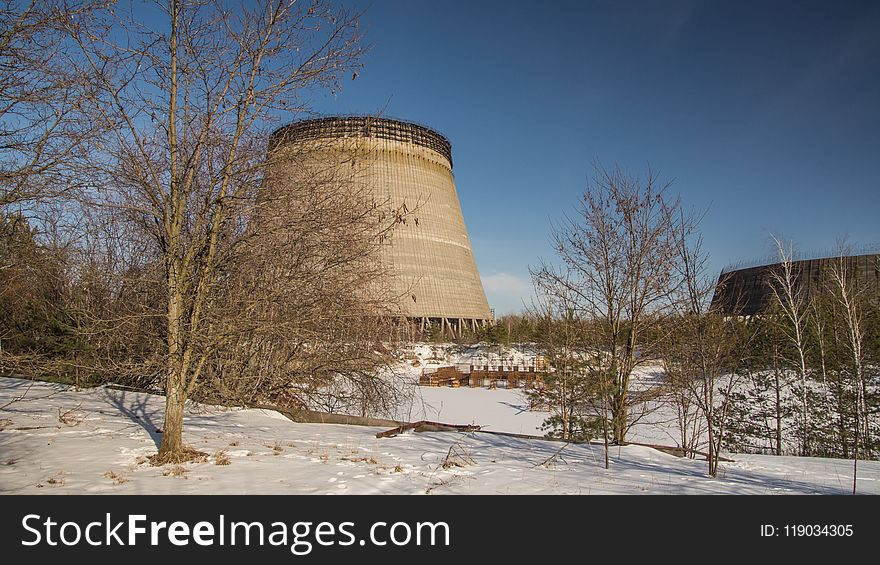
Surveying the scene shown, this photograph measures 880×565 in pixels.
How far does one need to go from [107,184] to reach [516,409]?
36.7 feet

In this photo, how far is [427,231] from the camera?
2225 centimetres

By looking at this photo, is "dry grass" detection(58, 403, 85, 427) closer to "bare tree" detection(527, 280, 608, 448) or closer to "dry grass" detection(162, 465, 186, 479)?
"dry grass" detection(162, 465, 186, 479)

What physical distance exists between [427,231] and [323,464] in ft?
59.2

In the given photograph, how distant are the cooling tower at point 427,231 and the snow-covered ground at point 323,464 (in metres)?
13.9

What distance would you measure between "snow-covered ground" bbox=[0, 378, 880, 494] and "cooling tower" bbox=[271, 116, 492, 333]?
13.9 metres

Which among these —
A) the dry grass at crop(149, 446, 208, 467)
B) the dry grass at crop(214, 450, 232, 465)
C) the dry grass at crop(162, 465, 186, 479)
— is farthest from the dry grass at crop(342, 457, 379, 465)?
the dry grass at crop(162, 465, 186, 479)

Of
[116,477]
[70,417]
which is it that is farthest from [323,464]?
[70,417]

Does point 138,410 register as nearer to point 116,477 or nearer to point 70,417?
point 70,417

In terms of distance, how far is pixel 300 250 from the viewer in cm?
686

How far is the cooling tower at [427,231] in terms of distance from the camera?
21.5 metres

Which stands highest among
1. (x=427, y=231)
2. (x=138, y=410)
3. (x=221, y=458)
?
(x=427, y=231)

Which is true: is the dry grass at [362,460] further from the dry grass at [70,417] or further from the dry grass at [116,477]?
the dry grass at [70,417]

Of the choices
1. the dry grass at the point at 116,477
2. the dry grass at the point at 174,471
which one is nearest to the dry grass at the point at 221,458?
the dry grass at the point at 174,471
